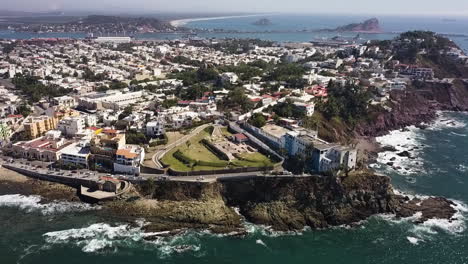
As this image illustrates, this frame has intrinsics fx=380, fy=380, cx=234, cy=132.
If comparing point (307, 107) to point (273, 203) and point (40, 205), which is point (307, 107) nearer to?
point (273, 203)

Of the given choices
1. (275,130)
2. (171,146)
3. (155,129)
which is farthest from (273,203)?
(155,129)

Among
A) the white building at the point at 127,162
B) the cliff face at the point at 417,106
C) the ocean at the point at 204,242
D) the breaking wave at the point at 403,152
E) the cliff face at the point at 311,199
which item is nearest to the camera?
the ocean at the point at 204,242

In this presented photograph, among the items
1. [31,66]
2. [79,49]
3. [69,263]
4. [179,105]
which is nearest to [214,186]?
[69,263]

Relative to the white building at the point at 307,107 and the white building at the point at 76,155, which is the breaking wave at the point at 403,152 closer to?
the white building at the point at 307,107

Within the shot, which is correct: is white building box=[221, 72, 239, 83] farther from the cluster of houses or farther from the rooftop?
the rooftop

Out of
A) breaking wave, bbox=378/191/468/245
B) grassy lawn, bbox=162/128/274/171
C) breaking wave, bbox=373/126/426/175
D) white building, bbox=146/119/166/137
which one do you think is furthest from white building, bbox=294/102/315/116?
breaking wave, bbox=378/191/468/245

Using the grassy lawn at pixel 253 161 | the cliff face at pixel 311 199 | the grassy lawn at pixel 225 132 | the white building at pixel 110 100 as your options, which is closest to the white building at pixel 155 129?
the grassy lawn at pixel 225 132
